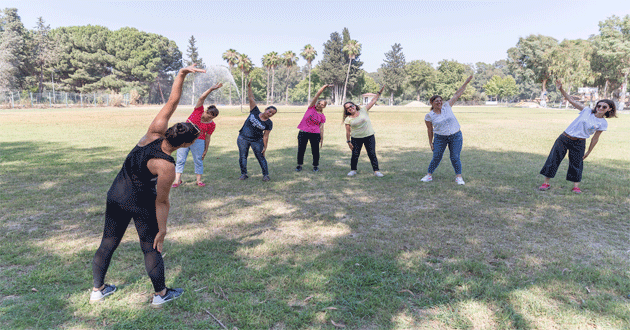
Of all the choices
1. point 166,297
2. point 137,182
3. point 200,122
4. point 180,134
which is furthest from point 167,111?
point 200,122

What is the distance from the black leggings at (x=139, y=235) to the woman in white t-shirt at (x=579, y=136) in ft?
23.2

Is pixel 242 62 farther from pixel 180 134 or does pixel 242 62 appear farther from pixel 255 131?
pixel 180 134

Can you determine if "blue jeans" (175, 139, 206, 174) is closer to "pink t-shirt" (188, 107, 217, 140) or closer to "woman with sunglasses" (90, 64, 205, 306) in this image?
"pink t-shirt" (188, 107, 217, 140)

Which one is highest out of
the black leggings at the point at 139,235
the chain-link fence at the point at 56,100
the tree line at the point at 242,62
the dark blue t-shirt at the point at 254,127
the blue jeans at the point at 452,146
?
the tree line at the point at 242,62

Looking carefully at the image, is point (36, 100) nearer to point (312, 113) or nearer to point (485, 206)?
point (312, 113)

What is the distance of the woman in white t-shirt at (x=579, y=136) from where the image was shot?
670 centimetres

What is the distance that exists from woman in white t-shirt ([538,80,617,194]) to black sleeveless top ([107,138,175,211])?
277 inches

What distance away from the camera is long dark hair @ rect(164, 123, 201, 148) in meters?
3.00

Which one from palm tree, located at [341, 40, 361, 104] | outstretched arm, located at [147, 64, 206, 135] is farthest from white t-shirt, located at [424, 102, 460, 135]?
palm tree, located at [341, 40, 361, 104]

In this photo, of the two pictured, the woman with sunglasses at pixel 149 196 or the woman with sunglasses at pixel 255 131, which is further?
the woman with sunglasses at pixel 255 131

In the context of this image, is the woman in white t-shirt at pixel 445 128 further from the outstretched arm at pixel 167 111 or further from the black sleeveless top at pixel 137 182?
the black sleeveless top at pixel 137 182

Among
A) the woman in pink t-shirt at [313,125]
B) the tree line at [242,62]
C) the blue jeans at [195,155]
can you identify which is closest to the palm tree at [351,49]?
the tree line at [242,62]

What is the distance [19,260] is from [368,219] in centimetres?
449

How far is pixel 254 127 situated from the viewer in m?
8.20
